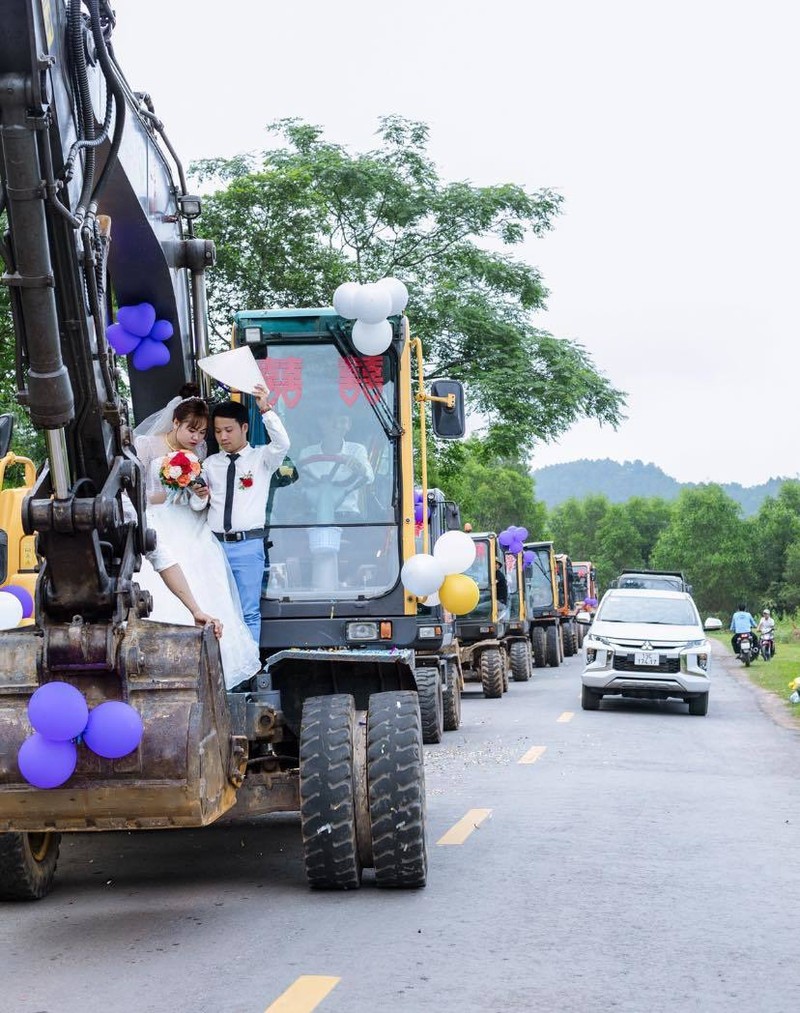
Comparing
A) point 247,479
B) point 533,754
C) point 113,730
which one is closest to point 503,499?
point 533,754

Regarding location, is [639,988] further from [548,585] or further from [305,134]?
[548,585]

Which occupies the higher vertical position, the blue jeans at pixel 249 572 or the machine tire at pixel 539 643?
the blue jeans at pixel 249 572

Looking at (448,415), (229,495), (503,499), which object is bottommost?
(229,495)

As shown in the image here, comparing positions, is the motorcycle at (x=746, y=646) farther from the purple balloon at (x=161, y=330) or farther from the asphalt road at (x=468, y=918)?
the purple balloon at (x=161, y=330)

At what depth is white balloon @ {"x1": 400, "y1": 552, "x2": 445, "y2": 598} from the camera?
946 cm

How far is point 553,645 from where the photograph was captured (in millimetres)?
37281

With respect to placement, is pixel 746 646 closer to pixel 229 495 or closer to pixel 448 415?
pixel 448 415

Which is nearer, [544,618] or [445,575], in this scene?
[445,575]

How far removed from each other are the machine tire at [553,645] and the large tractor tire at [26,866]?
2976 centimetres

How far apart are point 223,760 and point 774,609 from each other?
366 feet

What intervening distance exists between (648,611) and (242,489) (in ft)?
47.0

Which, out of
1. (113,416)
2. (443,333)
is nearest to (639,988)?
(113,416)

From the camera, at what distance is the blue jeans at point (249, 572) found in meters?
8.25

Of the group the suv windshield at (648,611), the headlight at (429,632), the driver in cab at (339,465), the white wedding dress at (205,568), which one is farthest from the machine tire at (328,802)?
the suv windshield at (648,611)
